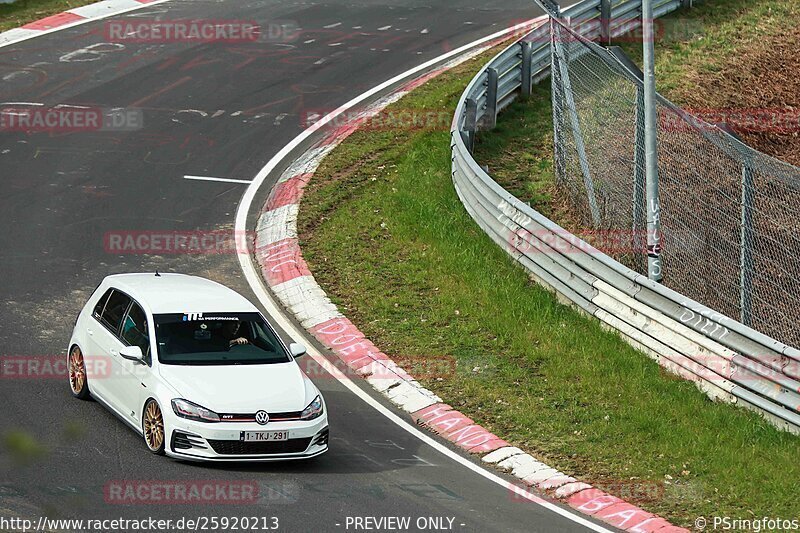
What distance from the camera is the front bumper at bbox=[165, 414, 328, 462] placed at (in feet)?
33.2

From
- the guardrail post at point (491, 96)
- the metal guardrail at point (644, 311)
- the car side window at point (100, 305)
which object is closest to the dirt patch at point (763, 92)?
the guardrail post at point (491, 96)

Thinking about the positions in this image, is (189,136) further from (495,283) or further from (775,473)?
(775,473)

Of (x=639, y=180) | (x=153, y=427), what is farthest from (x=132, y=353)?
(x=639, y=180)

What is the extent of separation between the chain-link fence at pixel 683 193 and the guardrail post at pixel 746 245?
0.01 m

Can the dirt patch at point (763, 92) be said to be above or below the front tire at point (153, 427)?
below

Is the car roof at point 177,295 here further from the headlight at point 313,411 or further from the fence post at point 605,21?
the fence post at point 605,21

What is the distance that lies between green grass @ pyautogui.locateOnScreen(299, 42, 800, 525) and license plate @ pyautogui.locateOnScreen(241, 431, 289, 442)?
2723 mm

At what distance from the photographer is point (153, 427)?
10.5 meters

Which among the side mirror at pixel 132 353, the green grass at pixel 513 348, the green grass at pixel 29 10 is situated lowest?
the green grass at pixel 513 348

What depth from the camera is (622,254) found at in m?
15.4

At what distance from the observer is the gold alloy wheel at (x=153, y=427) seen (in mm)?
10359

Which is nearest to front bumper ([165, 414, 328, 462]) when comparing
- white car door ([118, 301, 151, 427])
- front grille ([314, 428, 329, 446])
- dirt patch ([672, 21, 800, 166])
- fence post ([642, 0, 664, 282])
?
front grille ([314, 428, 329, 446])

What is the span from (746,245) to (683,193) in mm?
4095

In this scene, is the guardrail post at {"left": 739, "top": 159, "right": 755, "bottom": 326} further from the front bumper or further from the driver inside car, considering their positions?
the driver inside car
